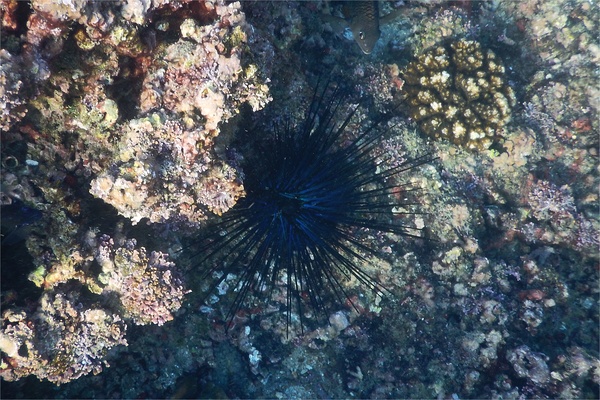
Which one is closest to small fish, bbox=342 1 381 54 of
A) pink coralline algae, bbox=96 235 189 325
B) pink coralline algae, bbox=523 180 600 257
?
pink coralline algae, bbox=523 180 600 257

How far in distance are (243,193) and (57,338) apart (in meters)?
1.96

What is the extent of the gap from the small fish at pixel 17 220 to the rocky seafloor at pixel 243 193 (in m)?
0.02

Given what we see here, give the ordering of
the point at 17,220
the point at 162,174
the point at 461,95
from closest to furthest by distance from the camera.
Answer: the point at 17,220
the point at 162,174
the point at 461,95

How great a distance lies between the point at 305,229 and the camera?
381 centimetres

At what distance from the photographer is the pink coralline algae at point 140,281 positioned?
3.26 metres

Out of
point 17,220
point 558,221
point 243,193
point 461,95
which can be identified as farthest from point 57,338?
point 558,221

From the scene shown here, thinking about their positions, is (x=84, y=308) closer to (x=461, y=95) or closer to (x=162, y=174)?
(x=162, y=174)

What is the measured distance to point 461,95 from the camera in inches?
211

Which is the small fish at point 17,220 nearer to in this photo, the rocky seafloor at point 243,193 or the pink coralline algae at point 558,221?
the rocky seafloor at point 243,193

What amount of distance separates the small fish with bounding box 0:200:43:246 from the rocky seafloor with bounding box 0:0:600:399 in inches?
0.8

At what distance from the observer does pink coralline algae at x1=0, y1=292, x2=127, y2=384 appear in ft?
9.70

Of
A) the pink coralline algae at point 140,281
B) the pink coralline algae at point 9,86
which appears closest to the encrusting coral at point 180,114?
the pink coralline algae at point 140,281

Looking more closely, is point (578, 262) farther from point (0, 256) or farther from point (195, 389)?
point (0, 256)

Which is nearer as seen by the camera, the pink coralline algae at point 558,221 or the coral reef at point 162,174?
the coral reef at point 162,174
